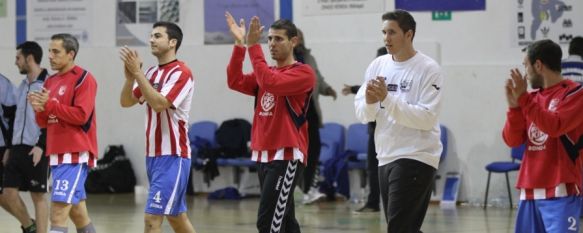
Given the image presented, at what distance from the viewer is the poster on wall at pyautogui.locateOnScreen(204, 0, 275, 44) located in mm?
15250

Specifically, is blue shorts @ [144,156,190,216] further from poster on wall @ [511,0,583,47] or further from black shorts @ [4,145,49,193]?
poster on wall @ [511,0,583,47]

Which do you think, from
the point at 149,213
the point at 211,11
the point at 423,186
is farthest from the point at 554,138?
the point at 211,11

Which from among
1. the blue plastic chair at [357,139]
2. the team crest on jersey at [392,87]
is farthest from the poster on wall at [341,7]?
the team crest on jersey at [392,87]

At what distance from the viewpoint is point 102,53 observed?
16.5 m

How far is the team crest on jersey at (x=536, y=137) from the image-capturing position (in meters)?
5.66

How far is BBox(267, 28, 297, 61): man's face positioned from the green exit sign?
287 inches

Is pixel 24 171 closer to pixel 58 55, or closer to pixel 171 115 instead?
pixel 58 55

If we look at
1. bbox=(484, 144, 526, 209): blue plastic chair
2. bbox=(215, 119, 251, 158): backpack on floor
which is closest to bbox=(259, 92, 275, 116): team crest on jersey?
bbox=(484, 144, 526, 209): blue plastic chair

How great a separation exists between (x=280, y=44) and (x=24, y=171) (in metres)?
3.50

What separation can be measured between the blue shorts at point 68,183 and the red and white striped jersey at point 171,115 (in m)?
0.79

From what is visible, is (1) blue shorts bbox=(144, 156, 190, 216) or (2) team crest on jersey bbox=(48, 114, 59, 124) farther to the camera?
(2) team crest on jersey bbox=(48, 114, 59, 124)

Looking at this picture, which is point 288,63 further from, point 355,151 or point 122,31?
point 122,31

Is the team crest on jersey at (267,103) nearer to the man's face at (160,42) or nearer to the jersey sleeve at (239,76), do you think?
the jersey sleeve at (239,76)

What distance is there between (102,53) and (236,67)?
9.75 m
